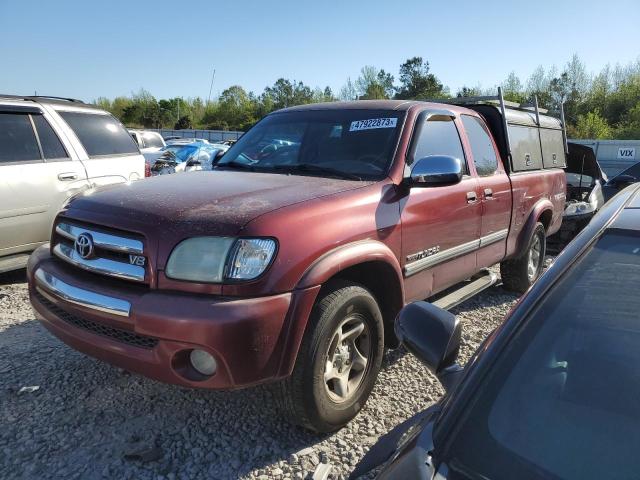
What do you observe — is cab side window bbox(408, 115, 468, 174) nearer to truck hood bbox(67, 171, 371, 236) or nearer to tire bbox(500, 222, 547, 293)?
truck hood bbox(67, 171, 371, 236)

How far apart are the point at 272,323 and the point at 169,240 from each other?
62cm

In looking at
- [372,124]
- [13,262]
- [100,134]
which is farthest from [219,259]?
[100,134]

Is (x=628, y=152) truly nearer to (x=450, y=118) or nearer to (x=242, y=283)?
(x=450, y=118)

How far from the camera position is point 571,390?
132 cm

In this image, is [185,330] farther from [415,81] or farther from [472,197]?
[415,81]

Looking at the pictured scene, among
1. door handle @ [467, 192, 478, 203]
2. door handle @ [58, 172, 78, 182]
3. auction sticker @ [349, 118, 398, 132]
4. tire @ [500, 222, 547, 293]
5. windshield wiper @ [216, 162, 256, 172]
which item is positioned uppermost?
auction sticker @ [349, 118, 398, 132]

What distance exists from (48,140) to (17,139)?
33cm

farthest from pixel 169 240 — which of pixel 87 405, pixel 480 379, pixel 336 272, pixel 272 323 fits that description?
pixel 480 379

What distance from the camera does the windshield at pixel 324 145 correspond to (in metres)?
3.38

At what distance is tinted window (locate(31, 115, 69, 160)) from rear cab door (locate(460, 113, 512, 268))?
Result: 431 centimetres

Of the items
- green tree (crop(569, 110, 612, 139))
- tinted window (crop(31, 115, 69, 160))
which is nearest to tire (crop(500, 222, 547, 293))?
tinted window (crop(31, 115, 69, 160))

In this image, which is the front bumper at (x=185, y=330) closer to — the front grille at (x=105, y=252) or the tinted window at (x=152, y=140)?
the front grille at (x=105, y=252)

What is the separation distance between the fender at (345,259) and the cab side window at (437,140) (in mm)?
772

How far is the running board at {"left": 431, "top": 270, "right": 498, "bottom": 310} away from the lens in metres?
3.85
